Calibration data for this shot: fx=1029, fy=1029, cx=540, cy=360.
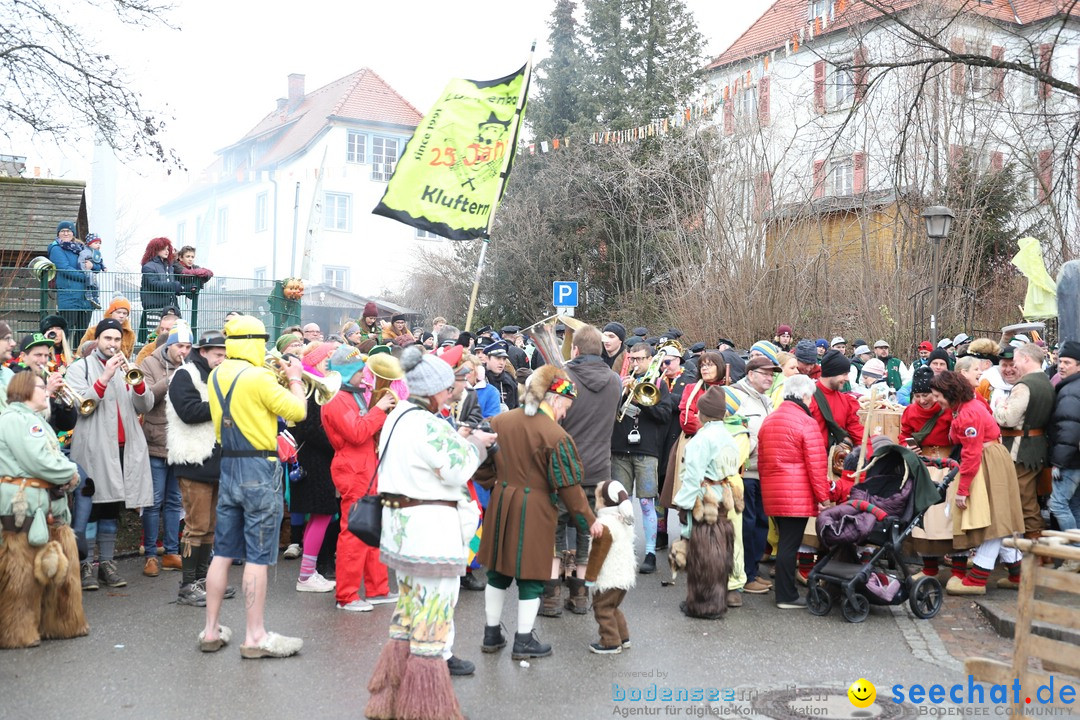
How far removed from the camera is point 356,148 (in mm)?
51312

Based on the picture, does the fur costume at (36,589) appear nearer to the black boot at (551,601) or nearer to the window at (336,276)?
the black boot at (551,601)

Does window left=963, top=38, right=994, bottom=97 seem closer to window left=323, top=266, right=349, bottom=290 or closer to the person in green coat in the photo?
the person in green coat

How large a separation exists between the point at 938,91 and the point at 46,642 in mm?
21608

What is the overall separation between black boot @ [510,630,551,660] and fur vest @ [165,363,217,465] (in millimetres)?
→ 3099

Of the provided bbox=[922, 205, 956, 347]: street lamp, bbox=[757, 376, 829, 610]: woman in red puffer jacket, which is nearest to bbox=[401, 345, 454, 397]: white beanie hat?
bbox=[757, 376, 829, 610]: woman in red puffer jacket

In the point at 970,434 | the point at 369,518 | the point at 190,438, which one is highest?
→ the point at 970,434

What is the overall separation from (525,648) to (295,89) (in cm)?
5710

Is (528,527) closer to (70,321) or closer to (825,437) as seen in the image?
(825,437)

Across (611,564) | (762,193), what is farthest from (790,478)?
(762,193)

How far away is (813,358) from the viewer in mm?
9180

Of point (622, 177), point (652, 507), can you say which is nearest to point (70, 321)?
point (652, 507)

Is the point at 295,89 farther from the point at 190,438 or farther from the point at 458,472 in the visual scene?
the point at 458,472

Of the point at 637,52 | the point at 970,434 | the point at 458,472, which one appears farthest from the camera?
the point at 637,52

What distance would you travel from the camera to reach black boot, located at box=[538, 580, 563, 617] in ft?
26.0
